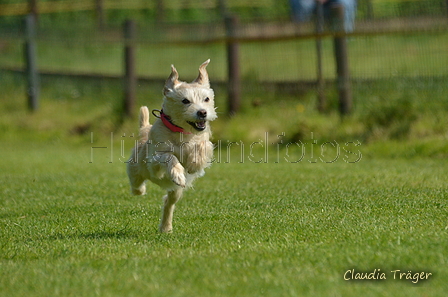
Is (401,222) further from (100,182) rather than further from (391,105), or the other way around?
(391,105)

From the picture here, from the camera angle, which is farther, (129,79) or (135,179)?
(129,79)

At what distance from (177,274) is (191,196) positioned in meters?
3.73

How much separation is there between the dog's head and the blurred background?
585cm

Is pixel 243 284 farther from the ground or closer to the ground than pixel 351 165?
closer to the ground

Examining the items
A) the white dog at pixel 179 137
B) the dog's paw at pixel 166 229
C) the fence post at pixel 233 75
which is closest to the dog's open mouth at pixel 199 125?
the white dog at pixel 179 137

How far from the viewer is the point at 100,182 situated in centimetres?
945

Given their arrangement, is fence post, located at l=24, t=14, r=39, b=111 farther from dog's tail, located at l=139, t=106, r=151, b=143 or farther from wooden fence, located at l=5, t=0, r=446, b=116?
dog's tail, located at l=139, t=106, r=151, b=143

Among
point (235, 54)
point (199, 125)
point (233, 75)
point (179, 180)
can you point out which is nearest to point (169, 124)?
point (199, 125)

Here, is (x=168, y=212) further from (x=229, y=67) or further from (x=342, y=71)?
(x=229, y=67)

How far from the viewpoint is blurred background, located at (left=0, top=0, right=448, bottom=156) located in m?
Result: 12.3

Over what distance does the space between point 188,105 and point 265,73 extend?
8577mm

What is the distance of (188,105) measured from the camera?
604 centimetres

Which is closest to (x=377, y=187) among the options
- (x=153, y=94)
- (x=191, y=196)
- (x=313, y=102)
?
(x=191, y=196)

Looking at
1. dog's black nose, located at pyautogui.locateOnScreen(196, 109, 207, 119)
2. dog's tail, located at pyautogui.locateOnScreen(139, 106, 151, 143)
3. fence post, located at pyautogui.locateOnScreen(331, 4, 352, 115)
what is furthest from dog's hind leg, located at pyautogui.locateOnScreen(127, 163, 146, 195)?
fence post, located at pyautogui.locateOnScreen(331, 4, 352, 115)
